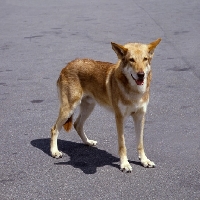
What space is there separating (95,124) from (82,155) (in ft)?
3.45

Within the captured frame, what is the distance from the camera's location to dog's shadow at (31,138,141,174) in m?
5.36

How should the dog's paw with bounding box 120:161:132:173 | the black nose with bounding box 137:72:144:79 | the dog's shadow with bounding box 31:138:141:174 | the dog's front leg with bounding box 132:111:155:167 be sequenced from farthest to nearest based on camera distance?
the dog's shadow with bounding box 31:138:141:174
the dog's front leg with bounding box 132:111:155:167
the dog's paw with bounding box 120:161:132:173
the black nose with bounding box 137:72:144:79

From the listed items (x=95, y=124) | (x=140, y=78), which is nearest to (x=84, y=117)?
(x=95, y=124)

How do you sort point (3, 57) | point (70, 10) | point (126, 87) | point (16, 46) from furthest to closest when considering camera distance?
point (70, 10), point (16, 46), point (3, 57), point (126, 87)

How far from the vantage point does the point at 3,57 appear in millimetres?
11602

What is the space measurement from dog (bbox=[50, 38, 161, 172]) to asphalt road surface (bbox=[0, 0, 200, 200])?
26 centimetres

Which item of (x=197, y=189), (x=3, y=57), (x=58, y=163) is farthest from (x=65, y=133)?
(x=3, y=57)

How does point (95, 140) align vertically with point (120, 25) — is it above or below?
above

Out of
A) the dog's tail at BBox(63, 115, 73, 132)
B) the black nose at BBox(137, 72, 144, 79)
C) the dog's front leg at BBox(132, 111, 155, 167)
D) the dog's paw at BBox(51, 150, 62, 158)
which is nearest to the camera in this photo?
the black nose at BBox(137, 72, 144, 79)

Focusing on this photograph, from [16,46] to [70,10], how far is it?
7.69 meters

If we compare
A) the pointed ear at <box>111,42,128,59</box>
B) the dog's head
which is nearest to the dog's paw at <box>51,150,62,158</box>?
the dog's head

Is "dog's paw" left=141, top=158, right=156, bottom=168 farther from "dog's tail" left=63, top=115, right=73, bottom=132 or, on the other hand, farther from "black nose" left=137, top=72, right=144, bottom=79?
"dog's tail" left=63, top=115, right=73, bottom=132

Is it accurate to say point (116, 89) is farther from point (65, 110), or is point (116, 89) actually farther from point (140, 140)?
point (65, 110)

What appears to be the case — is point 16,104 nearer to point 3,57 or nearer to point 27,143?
point 27,143
